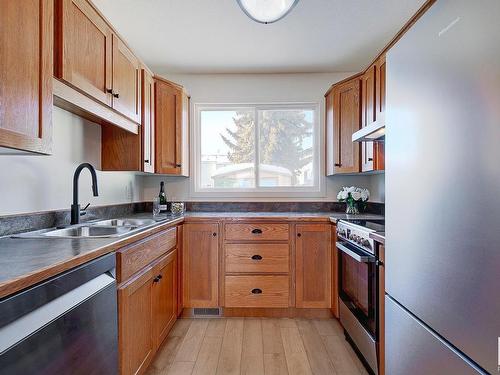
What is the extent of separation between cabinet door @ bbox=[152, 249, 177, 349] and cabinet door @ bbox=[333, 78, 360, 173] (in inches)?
67.2

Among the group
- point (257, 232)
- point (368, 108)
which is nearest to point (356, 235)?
point (257, 232)

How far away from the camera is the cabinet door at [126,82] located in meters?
1.79

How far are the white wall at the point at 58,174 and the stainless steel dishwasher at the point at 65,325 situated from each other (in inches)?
28.6

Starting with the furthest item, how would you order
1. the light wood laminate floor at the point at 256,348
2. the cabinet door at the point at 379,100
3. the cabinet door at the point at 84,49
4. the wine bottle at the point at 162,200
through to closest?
the wine bottle at the point at 162,200 < the cabinet door at the point at 379,100 < the light wood laminate floor at the point at 256,348 < the cabinet door at the point at 84,49

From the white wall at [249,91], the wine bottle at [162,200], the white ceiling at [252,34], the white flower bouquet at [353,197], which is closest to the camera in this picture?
the white ceiling at [252,34]

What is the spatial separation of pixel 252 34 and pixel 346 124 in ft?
3.75

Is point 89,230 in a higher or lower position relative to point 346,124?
lower

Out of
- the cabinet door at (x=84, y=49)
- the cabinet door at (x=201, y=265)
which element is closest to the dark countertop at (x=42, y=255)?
the cabinet door at (x=84, y=49)

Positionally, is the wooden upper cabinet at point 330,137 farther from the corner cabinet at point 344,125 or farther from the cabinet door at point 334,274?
the cabinet door at point 334,274

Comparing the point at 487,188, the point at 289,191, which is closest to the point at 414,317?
the point at 487,188

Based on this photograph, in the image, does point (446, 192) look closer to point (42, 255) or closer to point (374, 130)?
point (374, 130)

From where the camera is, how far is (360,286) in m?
1.80

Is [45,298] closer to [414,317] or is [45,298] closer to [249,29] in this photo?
[414,317]

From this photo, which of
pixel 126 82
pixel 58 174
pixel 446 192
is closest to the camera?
pixel 446 192
